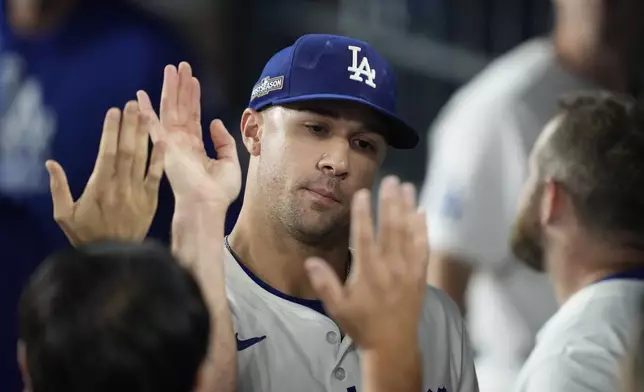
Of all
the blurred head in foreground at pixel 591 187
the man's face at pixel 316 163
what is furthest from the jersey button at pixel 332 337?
the blurred head in foreground at pixel 591 187

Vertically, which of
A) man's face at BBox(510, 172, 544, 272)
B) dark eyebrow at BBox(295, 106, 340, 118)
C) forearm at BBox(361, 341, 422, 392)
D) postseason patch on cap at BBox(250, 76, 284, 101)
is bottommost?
forearm at BBox(361, 341, 422, 392)

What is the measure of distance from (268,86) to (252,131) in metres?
0.09

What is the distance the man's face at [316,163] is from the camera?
1965mm

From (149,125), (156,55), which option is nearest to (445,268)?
(156,55)

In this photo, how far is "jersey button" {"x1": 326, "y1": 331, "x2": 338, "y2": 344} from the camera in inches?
78.2

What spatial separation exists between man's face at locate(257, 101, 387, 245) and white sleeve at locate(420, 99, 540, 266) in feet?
3.56

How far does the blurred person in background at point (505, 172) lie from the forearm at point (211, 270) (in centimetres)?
132

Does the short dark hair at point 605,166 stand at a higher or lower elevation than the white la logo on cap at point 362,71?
lower

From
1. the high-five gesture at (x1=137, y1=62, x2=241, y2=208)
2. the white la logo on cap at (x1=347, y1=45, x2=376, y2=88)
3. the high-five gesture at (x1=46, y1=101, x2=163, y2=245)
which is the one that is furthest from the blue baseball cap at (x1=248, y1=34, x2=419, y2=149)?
the high-five gesture at (x1=46, y1=101, x2=163, y2=245)

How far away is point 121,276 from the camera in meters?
1.36

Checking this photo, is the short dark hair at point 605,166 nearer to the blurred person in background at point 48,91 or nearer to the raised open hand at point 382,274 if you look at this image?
the raised open hand at point 382,274

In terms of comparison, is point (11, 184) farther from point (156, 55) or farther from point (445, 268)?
point (445, 268)

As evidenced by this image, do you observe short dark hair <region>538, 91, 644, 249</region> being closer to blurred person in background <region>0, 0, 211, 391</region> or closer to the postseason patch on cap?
the postseason patch on cap

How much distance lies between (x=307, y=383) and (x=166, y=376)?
0.61 m
